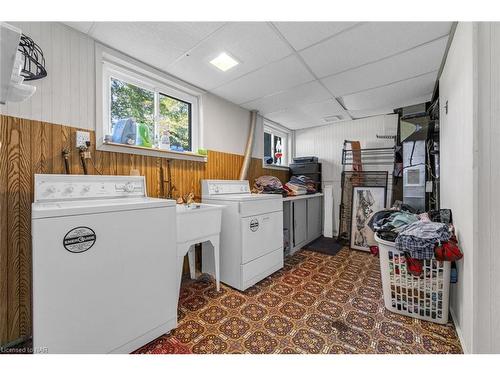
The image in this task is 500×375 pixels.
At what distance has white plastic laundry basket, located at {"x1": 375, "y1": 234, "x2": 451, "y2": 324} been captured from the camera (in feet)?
4.91

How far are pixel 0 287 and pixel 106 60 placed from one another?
1788mm

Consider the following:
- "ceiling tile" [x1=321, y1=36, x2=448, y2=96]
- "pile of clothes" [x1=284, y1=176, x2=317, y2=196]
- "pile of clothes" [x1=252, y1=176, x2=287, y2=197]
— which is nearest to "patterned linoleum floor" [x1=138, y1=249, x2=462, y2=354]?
"pile of clothes" [x1=252, y1=176, x2=287, y2=197]

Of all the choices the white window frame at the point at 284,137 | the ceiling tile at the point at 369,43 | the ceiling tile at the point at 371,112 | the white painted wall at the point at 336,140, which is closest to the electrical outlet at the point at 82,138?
the ceiling tile at the point at 369,43

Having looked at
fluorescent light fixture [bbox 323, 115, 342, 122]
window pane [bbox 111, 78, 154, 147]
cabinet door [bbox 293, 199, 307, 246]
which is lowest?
cabinet door [bbox 293, 199, 307, 246]

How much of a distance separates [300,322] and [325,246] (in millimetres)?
1893

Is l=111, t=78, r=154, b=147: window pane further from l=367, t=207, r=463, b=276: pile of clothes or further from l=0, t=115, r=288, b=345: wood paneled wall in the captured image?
l=367, t=207, r=463, b=276: pile of clothes

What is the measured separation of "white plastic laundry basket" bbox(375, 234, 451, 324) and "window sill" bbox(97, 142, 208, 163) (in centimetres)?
194

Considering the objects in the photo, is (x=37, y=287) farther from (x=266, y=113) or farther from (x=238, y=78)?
(x=266, y=113)

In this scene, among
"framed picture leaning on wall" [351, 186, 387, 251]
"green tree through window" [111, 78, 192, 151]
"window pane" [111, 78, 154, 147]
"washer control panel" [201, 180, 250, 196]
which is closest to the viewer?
"window pane" [111, 78, 154, 147]

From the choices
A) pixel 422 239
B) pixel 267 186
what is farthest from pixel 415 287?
pixel 267 186

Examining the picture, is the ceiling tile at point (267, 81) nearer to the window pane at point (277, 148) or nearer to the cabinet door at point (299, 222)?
the window pane at point (277, 148)

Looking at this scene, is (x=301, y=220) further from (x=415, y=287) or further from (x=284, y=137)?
(x=284, y=137)

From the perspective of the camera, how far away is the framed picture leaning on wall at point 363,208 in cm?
312

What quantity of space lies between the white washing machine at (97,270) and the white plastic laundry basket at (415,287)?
1629mm
